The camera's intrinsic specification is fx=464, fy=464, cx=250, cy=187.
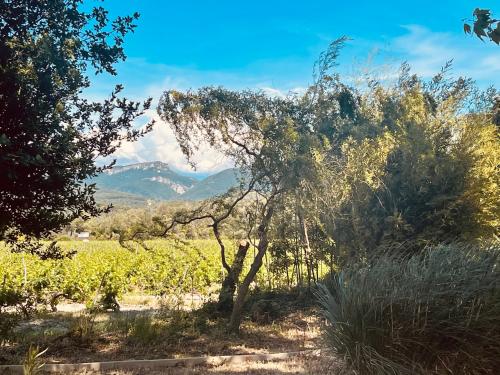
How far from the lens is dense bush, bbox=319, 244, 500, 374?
12.5 ft

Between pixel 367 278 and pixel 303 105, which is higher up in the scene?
pixel 303 105

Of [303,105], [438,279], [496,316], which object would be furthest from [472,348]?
[303,105]

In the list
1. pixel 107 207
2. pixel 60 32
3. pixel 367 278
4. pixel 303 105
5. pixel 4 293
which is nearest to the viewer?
pixel 367 278

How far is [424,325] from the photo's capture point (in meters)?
3.76

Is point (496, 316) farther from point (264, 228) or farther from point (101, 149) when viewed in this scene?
point (264, 228)

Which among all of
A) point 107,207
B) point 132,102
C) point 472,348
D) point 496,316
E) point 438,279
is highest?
point 132,102

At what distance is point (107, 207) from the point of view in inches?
197

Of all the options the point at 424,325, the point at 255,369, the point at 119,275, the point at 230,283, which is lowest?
the point at 255,369

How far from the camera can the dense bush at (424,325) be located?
3.80 meters

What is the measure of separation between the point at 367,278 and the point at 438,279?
0.60 meters

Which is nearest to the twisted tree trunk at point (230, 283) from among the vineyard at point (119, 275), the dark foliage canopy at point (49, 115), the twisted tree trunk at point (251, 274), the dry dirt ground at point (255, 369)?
the twisted tree trunk at point (251, 274)

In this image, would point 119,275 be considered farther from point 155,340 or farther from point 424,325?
point 424,325

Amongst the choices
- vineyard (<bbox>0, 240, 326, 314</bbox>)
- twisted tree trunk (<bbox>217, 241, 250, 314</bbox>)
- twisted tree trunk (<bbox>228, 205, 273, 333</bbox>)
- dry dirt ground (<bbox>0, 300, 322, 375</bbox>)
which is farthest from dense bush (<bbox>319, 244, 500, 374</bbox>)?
vineyard (<bbox>0, 240, 326, 314</bbox>)

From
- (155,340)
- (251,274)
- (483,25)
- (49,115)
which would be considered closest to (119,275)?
(251,274)
